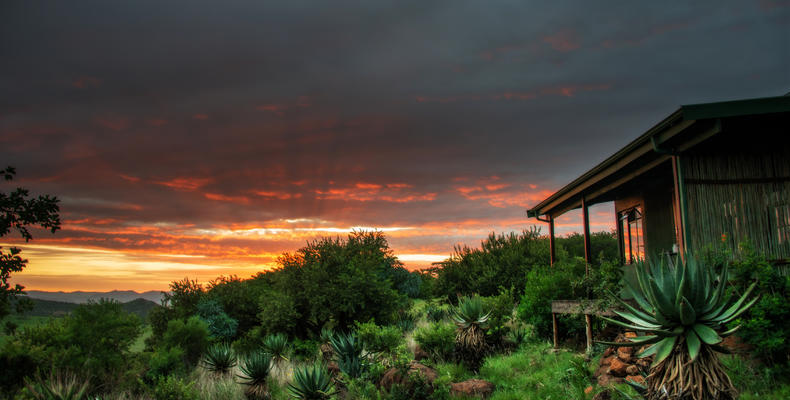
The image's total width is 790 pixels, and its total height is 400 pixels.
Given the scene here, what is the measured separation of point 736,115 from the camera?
794 cm

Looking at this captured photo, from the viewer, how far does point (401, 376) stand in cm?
960

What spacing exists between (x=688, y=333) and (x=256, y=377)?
10821 mm

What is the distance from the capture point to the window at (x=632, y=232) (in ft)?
48.2

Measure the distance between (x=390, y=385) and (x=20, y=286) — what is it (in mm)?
8626

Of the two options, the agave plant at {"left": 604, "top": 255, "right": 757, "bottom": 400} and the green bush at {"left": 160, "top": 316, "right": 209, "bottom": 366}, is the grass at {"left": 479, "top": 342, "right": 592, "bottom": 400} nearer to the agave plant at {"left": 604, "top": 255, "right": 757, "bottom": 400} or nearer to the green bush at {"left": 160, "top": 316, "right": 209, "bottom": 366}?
the agave plant at {"left": 604, "top": 255, "right": 757, "bottom": 400}

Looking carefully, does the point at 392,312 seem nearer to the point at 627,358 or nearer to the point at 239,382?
the point at 239,382

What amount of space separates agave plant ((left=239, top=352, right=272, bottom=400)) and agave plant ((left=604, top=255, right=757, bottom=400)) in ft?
32.6

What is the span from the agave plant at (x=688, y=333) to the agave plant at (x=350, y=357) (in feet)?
23.5

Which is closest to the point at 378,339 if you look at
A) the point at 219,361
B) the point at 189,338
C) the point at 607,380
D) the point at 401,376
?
the point at 401,376

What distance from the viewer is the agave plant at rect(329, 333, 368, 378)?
11148mm

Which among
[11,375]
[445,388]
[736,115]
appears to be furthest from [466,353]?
[11,375]

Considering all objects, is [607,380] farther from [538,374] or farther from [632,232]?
[632,232]

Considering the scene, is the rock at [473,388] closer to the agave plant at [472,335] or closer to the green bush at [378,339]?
the agave plant at [472,335]

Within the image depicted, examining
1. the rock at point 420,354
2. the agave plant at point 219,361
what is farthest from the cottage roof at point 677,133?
the agave plant at point 219,361
